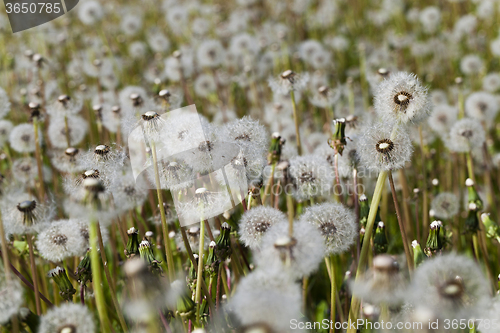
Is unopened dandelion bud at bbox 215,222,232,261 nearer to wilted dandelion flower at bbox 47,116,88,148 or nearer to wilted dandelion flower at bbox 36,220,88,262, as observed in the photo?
wilted dandelion flower at bbox 36,220,88,262

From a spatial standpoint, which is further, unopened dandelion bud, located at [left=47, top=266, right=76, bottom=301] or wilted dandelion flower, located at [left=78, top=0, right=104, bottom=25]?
wilted dandelion flower, located at [left=78, top=0, right=104, bottom=25]

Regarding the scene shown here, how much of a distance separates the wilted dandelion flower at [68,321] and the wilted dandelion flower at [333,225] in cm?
70

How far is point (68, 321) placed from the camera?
3.41 ft

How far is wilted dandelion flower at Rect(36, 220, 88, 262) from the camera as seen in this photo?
1.58 meters

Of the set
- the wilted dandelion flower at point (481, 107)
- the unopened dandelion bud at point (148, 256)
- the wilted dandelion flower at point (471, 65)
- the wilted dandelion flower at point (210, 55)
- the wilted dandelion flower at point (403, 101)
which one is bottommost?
the unopened dandelion bud at point (148, 256)

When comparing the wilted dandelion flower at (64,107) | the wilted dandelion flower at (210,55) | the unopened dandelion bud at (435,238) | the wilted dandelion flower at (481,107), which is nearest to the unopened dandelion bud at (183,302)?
the unopened dandelion bud at (435,238)

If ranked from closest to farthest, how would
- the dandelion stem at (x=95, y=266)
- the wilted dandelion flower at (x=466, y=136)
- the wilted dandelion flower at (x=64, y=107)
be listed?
the dandelion stem at (x=95, y=266), the wilted dandelion flower at (x=466, y=136), the wilted dandelion flower at (x=64, y=107)

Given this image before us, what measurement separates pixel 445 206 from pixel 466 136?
45 centimetres

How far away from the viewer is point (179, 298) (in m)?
1.13

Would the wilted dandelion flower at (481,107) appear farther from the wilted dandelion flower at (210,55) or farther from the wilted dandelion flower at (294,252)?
the wilted dandelion flower at (294,252)

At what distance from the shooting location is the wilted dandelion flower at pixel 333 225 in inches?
52.7

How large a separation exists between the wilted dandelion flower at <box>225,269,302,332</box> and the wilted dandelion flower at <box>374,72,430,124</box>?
2.45ft

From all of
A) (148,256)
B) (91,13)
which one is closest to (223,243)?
(148,256)

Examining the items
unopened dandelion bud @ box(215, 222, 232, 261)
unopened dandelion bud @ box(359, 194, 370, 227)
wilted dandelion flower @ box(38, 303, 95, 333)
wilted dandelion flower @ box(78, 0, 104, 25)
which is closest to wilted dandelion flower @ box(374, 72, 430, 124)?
unopened dandelion bud @ box(359, 194, 370, 227)
